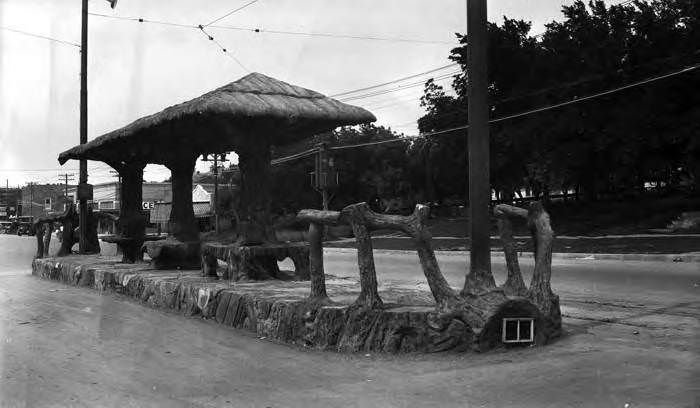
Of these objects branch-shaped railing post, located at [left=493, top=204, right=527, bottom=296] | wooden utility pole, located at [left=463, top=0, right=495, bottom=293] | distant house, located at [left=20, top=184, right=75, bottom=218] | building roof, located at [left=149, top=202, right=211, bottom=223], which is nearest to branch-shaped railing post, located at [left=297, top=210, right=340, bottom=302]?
wooden utility pole, located at [left=463, top=0, right=495, bottom=293]

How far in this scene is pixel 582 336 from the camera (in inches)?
272

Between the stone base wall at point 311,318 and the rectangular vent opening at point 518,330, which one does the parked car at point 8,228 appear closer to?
the stone base wall at point 311,318

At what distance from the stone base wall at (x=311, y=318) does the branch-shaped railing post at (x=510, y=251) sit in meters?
0.74

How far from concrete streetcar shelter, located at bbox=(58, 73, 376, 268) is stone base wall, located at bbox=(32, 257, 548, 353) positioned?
160 cm

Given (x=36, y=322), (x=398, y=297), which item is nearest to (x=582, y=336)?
(x=398, y=297)

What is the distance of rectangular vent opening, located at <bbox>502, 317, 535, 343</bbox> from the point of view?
6.25 m

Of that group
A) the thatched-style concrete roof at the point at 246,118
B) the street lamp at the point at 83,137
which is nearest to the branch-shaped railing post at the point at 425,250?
the thatched-style concrete roof at the point at 246,118

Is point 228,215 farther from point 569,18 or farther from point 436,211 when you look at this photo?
point 569,18

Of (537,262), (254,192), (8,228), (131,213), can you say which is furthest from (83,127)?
(8,228)

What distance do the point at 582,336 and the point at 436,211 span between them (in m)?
44.8

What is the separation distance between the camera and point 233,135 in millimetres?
10328

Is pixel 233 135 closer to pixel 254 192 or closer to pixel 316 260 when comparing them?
pixel 254 192

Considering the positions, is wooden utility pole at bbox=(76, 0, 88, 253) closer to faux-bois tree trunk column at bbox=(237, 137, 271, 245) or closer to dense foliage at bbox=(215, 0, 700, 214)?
faux-bois tree trunk column at bbox=(237, 137, 271, 245)

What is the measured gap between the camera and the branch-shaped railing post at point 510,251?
22.2ft
